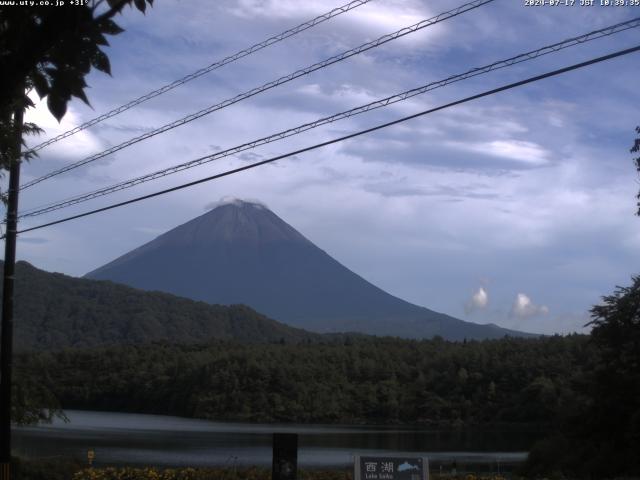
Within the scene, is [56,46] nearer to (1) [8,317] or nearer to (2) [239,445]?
(1) [8,317]

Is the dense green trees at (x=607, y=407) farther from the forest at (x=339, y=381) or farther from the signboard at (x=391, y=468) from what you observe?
the forest at (x=339, y=381)

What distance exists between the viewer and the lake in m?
37.1

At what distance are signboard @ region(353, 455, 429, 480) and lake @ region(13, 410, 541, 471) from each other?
1900cm

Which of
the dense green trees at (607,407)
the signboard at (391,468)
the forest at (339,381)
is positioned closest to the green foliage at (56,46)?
the signboard at (391,468)

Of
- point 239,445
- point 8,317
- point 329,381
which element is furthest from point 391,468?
point 329,381

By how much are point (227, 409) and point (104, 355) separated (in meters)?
21.1

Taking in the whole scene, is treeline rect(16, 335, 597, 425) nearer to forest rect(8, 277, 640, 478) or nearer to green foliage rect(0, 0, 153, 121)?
forest rect(8, 277, 640, 478)

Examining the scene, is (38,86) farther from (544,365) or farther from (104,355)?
(104,355)

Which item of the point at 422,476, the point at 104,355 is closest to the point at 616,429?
the point at 422,476

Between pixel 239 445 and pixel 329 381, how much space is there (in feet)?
164

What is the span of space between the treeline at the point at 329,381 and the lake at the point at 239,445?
287 inches

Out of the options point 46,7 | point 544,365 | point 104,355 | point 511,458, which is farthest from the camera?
point 104,355

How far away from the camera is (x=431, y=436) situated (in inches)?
2670

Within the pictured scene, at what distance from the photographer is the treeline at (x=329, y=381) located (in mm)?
80812
